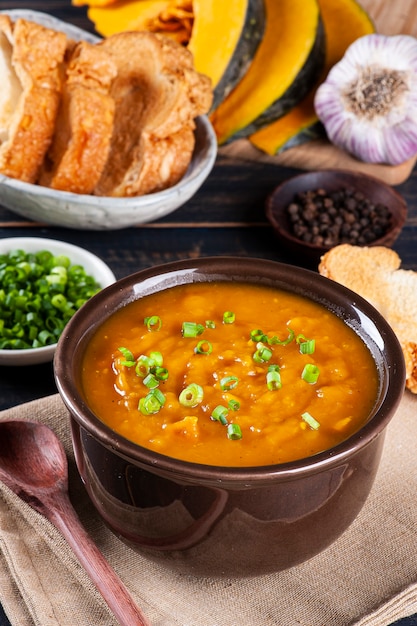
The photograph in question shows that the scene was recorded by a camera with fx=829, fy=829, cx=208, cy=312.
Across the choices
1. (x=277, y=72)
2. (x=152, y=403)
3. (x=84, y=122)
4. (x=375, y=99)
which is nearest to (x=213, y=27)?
(x=277, y=72)

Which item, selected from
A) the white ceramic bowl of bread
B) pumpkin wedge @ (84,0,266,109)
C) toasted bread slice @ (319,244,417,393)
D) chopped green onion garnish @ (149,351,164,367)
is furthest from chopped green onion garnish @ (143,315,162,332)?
pumpkin wedge @ (84,0,266,109)

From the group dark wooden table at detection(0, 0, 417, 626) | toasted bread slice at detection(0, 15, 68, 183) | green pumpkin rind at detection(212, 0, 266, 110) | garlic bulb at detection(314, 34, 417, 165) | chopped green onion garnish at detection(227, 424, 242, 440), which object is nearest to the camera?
chopped green onion garnish at detection(227, 424, 242, 440)

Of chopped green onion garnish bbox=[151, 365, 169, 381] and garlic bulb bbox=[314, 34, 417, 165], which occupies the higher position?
chopped green onion garnish bbox=[151, 365, 169, 381]

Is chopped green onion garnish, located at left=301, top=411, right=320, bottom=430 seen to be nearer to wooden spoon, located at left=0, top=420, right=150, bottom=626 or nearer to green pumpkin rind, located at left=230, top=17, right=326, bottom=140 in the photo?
wooden spoon, located at left=0, top=420, right=150, bottom=626

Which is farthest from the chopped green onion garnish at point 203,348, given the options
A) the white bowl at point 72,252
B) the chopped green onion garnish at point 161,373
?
the white bowl at point 72,252

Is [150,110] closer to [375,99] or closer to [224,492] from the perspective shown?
[375,99]

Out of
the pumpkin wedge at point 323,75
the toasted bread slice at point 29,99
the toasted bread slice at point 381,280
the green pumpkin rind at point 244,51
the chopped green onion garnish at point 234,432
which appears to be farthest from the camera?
→ the pumpkin wedge at point 323,75

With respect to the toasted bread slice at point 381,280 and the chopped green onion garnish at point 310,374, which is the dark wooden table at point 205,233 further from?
the chopped green onion garnish at point 310,374
